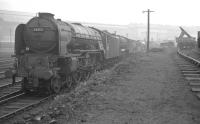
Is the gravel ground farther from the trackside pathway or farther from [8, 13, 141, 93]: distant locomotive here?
[8, 13, 141, 93]: distant locomotive

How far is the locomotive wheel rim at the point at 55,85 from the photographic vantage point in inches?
444

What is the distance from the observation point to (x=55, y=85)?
11.4m

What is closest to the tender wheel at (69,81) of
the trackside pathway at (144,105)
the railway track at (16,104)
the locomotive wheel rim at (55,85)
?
the locomotive wheel rim at (55,85)

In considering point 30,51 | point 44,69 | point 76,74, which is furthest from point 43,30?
point 76,74

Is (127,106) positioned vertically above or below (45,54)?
below

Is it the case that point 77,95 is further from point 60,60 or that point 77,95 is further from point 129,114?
point 60,60

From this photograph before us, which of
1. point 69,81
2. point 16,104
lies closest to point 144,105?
point 16,104

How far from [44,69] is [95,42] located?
23.0 ft

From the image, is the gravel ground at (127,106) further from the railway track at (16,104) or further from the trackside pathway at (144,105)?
the railway track at (16,104)

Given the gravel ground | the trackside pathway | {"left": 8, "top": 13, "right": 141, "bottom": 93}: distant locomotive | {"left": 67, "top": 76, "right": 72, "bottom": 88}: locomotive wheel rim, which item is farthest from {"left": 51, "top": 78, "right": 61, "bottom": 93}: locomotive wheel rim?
the trackside pathway

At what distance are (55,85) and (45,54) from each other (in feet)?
4.72

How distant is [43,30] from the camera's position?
11.7 metres

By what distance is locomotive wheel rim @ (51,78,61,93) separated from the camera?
11.3m

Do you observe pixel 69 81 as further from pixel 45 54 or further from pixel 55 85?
pixel 45 54
